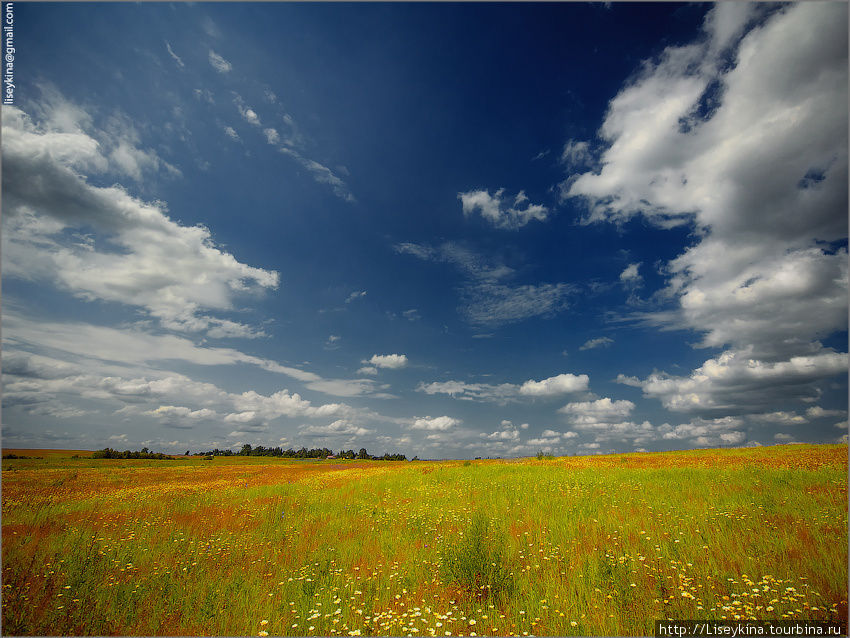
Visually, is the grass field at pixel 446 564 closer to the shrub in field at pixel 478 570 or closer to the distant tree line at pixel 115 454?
the shrub in field at pixel 478 570

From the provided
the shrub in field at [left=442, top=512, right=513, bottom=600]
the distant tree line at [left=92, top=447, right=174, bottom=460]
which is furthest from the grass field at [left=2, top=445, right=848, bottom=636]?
the distant tree line at [left=92, top=447, right=174, bottom=460]

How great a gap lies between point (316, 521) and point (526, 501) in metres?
7.28

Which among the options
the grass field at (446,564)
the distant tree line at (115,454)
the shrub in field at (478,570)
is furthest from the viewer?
the distant tree line at (115,454)

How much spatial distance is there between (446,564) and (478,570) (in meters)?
0.74

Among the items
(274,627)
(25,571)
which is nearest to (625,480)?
(274,627)

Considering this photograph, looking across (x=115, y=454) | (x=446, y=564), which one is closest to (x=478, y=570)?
(x=446, y=564)

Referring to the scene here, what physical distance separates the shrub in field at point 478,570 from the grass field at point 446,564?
0.03 m

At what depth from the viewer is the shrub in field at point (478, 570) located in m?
5.92

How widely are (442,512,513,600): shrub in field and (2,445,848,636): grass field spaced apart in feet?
0.09

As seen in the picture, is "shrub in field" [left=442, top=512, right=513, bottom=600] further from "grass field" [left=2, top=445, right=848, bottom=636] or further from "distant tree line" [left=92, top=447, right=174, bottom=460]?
"distant tree line" [left=92, top=447, right=174, bottom=460]

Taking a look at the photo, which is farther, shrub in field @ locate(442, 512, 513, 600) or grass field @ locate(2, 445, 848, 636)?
shrub in field @ locate(442, 512, 513, 600)

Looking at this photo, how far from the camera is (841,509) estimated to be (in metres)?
9.09

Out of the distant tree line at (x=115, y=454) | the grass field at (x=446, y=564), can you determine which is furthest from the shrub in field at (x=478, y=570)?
the distant tree line at (x=115, y=454)

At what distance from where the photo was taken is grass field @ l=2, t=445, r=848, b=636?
530cm
